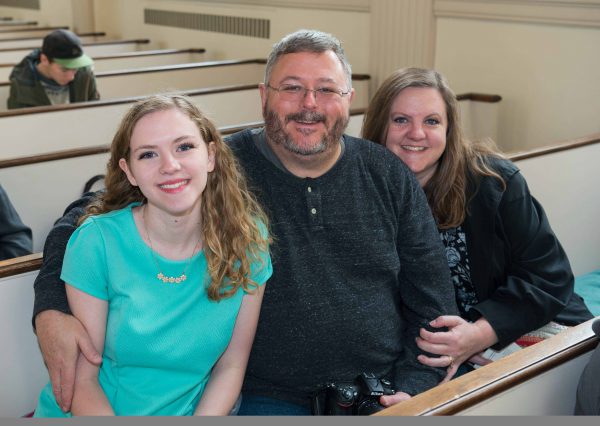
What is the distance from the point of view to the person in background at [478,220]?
2.13 metres

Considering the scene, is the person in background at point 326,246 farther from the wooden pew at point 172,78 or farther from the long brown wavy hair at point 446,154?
the wooden pew at point 172,78

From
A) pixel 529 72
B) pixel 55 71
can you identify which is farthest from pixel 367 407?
pixel 55 71

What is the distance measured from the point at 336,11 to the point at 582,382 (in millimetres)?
4639

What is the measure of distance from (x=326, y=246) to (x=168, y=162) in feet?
1.56

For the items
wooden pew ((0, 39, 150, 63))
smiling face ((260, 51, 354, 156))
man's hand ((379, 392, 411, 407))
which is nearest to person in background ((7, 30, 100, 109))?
wooden pew ((0, 39, 150, 63))

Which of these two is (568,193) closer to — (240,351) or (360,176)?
(360,176)

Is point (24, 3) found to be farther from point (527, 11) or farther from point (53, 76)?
point (527, 11)

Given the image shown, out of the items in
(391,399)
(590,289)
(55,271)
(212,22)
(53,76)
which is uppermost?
(212,22)

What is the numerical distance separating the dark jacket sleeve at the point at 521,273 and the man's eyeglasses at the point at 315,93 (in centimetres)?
59

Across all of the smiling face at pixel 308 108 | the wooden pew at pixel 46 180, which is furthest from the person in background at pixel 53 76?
the smiling face at pixel 308 108

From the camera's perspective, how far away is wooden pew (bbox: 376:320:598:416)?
1.32 meters

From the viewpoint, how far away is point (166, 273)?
1.72 metres

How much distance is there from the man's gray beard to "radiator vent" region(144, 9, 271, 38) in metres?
4.78

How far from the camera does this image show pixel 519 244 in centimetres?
217
